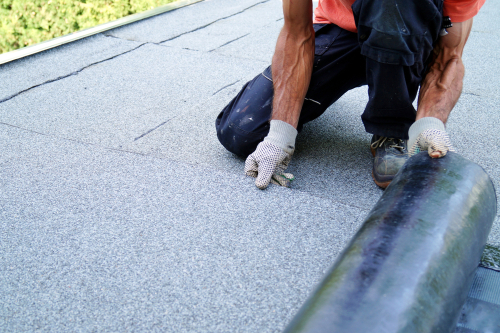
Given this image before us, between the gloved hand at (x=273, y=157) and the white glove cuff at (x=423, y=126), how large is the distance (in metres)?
0.41

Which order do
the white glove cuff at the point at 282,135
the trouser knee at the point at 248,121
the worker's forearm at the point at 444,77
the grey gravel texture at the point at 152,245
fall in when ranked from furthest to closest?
the trouser knee at the point at 248,121 → the white glove cuff at the point at 282,135 → the worker's forearm at the point at 444,77 → the grey gravel texture at the point at 152,245

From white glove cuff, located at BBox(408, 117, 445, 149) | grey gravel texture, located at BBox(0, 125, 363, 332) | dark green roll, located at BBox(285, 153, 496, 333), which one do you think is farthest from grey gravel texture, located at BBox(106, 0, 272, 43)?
dark green roll, located at BBox(285, 153, 496, 333)

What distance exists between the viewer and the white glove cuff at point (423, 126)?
1.25 meters

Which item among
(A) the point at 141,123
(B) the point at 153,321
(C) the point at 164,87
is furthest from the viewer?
(C) the point at 164,87

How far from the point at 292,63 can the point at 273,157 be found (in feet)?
1.30

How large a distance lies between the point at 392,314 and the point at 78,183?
1176 mm

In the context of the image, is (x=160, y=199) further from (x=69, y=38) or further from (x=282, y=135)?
(x=69, y=38)

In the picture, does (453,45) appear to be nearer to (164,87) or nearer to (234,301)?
(234,301)

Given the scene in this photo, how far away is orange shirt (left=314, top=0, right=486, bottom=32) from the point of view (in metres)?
1.45

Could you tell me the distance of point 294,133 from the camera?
1.53m

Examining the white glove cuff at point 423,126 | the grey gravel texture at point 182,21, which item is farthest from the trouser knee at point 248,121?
the grey gravel texture at point 182,21

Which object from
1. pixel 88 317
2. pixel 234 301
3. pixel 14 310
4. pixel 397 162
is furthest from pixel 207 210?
pixel 397 162

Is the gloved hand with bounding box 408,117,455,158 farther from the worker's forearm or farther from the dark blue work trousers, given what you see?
the dark blue work trousers

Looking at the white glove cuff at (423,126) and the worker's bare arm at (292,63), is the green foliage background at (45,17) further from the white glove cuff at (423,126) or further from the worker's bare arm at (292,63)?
the white glove cuff at (423,126)
